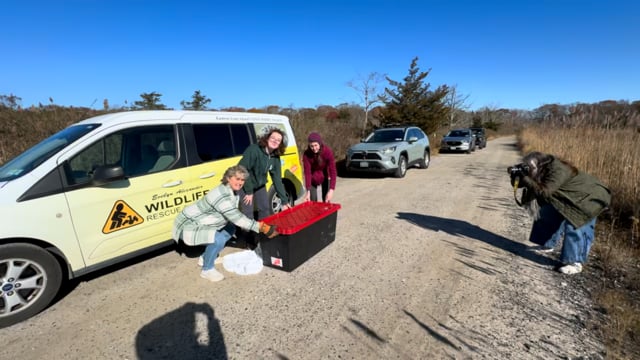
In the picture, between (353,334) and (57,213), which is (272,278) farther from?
(57,213)

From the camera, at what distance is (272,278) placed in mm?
3357

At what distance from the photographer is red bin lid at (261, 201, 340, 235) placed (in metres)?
3.37

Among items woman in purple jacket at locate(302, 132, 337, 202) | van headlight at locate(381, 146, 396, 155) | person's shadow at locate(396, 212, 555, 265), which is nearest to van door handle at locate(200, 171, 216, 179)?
woman in purple jacket at locate(302, 132, 337, 202)

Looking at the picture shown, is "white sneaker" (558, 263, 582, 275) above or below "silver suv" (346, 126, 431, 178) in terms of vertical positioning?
below

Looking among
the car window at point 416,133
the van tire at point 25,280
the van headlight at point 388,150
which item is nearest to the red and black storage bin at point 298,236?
the van tire at point 25,280

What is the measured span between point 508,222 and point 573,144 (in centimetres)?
508

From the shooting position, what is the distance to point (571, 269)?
3.41m

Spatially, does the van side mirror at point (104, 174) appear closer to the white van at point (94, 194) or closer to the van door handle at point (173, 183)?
the white van at point (94, 194)

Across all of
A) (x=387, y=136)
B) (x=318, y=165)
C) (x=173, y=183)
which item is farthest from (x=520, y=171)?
(x=387, y=136)

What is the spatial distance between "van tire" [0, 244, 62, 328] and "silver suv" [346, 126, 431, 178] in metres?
8.30

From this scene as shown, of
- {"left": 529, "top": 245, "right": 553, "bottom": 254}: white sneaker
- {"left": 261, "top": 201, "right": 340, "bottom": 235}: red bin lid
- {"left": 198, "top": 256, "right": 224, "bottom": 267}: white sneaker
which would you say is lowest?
{"left": 529, "top": 245, "right": 553, "bottom": 254}: white sneaker

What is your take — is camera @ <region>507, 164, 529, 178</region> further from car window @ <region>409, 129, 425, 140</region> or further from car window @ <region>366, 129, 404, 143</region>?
car window @ <region>409, 129, 425, 140</region>

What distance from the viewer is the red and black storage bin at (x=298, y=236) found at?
11.0ft

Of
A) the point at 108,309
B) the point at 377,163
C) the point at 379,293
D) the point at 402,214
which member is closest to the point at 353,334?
the point at 379,293
